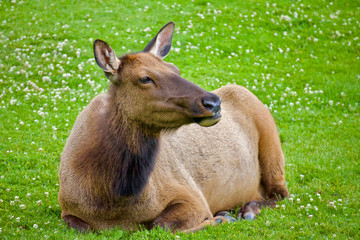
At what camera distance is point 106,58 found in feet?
18.5

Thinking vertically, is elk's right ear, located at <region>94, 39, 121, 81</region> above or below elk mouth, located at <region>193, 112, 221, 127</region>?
above

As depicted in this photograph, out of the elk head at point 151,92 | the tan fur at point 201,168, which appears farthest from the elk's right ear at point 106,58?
the tan fur at point 201,168

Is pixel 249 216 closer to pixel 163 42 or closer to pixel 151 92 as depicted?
pixel 151 92

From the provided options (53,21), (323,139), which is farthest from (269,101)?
(53,21)

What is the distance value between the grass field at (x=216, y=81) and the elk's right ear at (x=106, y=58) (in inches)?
76.9

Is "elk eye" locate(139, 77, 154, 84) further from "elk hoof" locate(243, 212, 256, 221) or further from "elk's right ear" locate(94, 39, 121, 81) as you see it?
"elk hoof" locate(243, 212, 256, 221)

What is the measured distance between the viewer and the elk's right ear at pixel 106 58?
5.52m

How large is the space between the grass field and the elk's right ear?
6.41ft

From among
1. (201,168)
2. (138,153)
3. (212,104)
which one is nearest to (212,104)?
(212,104)

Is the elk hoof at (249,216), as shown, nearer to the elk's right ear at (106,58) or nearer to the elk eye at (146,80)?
the elk eye at (146,80)

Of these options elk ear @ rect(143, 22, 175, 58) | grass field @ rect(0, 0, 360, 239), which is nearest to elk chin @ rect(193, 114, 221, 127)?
grass field @ rect(0, 0, 360, 239)

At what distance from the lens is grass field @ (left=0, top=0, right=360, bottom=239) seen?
21.5ft

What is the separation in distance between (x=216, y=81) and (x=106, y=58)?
723 cm

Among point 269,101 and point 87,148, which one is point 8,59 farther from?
point 87,148
